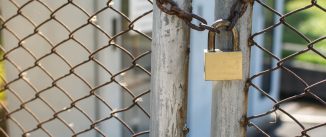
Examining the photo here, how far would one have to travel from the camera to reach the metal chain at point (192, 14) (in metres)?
0.97

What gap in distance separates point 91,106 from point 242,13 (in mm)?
2474

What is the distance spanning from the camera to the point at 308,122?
19.9 ft

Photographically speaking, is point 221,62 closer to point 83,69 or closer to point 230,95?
point 230,95

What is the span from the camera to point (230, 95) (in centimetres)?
103

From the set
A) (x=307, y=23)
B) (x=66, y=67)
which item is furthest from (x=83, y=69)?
(x=307, y=23)

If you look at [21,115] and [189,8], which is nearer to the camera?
[189,8]

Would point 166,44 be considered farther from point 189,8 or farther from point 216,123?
point 216,123

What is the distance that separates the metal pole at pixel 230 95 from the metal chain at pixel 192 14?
19 millimetres

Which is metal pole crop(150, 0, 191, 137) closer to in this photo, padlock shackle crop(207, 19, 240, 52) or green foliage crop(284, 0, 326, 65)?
padlock shackle crop(207, 19, 240, 52)

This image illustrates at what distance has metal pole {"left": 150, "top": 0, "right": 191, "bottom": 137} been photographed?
1029 millimetres

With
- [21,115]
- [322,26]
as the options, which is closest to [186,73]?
[21,115]

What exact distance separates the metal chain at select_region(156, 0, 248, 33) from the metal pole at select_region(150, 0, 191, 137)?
0.02m

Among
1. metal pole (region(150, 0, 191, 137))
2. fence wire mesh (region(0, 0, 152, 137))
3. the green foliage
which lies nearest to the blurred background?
fence wire mesh (region(0, 0, 152, 137))

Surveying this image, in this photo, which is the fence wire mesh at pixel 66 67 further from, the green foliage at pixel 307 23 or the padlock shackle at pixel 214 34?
the green foliage at pixel 307 23
